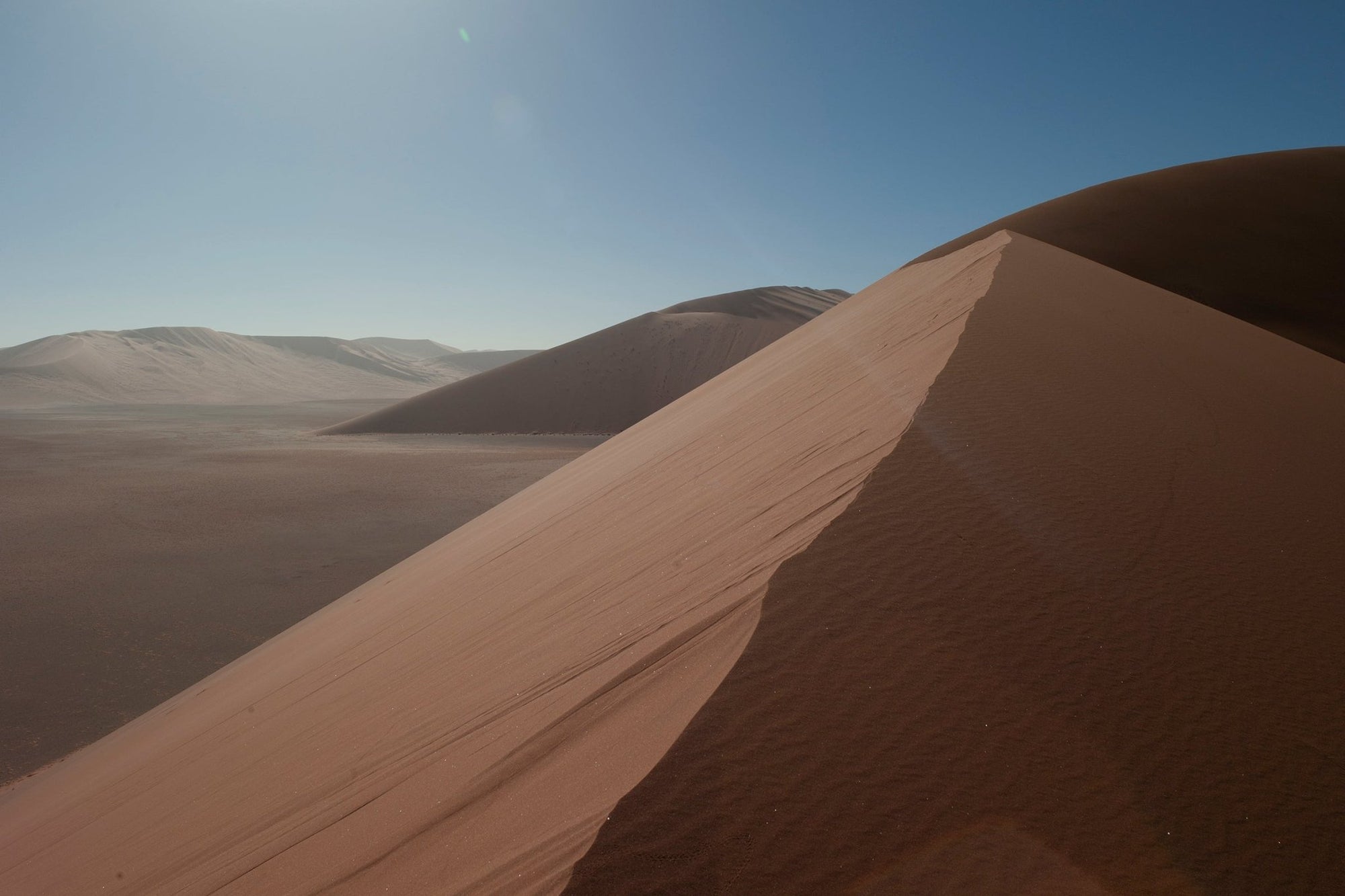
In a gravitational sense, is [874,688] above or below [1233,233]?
below

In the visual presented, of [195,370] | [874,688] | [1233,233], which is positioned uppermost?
[195,370]

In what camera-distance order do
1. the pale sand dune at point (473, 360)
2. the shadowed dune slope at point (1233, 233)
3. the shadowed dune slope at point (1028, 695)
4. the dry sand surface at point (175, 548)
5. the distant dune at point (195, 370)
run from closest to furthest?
the shadowed dune slope at point (1028, 695)
the dry sand surface at point (175, 548)
the shadowed dune slope at point (1233, 233)
the distant dune at point (195, 370)
the pale sand dune at point (473, 360)

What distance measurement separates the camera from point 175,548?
40.3 ft

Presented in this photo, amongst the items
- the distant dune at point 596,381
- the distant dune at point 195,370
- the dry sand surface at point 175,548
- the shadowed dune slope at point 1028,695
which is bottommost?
the shadowed dune slope at point 1028,695

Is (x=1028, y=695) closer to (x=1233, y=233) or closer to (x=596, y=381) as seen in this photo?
(x=1233, y=233)

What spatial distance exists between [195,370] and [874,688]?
331ft

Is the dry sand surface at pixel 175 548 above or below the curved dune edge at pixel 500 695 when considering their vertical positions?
above

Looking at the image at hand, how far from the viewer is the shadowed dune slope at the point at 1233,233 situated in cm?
1136

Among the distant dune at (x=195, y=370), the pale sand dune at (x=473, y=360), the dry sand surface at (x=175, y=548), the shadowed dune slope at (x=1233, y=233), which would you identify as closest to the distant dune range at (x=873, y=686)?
the dry sand surface at (x=175, y=548)

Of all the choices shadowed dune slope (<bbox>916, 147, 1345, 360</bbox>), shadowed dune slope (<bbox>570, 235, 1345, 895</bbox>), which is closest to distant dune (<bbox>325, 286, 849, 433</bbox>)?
shadowed dune slope (<bbox>916, 147, 1345, 360</bbox>)

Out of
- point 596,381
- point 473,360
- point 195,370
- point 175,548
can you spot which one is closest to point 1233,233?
point 175,548

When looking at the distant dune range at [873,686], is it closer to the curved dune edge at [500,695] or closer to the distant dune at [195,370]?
the curved dune edge at [500,695]

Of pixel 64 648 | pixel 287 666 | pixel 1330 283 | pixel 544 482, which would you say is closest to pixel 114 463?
pixel 64 648

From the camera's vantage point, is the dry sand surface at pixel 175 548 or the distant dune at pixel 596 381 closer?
the dry sand surface at pixel 175 548
